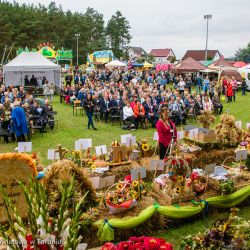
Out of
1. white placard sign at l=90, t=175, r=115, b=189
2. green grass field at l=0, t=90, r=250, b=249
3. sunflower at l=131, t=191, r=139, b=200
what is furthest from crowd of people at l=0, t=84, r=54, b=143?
sunflower at l=131, t=191, r=139, b=200

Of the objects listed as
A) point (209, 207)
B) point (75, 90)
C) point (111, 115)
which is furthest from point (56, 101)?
point (209, 207)

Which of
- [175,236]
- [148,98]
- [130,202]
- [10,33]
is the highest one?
[10,33]

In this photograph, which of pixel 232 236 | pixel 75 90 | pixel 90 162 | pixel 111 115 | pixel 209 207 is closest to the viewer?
pixel 232 236

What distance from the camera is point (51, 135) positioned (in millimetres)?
13391

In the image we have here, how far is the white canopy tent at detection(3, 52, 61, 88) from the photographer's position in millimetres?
21688

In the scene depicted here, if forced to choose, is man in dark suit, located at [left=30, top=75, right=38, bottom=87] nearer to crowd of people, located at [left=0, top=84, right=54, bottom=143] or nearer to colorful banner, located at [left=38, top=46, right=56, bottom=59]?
colorful banner, located at [left=38, top=46, right=56, bottom=59]

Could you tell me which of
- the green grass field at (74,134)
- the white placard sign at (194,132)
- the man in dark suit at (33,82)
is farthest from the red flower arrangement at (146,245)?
the man in dark suit at (33,82)

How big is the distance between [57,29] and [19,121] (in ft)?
165

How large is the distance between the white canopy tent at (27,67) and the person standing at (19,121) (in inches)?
414

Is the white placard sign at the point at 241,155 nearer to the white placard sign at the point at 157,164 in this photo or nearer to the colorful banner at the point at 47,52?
the white placard sign at the point at 157,164

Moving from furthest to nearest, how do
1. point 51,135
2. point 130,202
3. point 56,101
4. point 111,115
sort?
point 56,101
point 111,115
point 51,135
point 130,202

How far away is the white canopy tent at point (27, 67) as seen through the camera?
71.2 ft

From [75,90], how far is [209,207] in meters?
14.9

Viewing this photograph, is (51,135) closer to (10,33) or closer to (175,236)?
(175,236)
